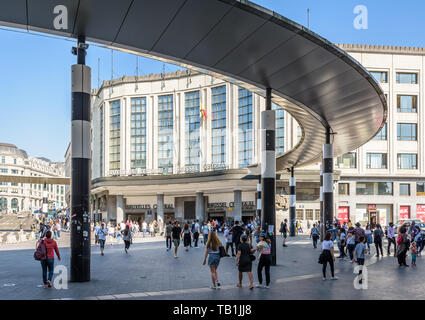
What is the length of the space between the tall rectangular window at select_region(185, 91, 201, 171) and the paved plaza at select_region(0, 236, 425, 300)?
45.9 meters

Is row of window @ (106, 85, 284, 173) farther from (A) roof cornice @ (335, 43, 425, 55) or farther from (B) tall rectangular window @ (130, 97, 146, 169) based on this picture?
(A) roof cornice @ (335, 43, 425, 55)

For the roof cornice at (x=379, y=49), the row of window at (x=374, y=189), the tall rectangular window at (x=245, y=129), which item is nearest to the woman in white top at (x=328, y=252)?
the tall rectangular window at (x=245, y=129)

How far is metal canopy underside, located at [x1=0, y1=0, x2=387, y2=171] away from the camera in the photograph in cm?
1196

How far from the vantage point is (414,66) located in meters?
58.7

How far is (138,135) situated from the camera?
2687 inches

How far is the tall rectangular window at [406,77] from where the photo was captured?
58.8 meters

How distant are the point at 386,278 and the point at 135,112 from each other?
189ft

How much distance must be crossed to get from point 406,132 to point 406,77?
23.6 feet

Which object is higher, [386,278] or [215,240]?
[215,240]

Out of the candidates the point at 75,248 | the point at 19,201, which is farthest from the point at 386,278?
the point at 19,201

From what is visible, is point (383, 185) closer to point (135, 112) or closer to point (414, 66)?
point (414, 66)

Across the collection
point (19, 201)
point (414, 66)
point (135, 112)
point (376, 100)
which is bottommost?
point (19, 201)

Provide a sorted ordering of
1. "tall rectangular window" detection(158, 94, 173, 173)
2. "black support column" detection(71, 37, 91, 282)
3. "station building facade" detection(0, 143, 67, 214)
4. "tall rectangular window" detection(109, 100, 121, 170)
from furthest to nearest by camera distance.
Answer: "station building facade" detection(0, 143, 67, 214)
"tall rectangular window" detection(109, 100, 121, 170)
"tall rectangular window" detection(158, 94, 173, 173)
"black support column" detection(71, 37, 91, 282)

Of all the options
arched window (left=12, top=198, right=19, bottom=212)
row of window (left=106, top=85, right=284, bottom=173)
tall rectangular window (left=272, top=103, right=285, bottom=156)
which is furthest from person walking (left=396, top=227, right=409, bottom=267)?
arched window (left=12, top=198, right=19, bottom=212)
